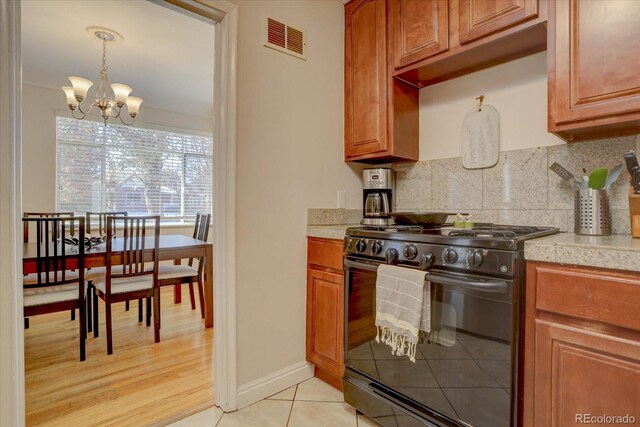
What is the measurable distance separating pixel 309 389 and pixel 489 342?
1.15 metres

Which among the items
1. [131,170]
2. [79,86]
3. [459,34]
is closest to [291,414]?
[459,34]

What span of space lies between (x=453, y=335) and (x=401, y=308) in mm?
221

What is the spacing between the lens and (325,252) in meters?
1.92

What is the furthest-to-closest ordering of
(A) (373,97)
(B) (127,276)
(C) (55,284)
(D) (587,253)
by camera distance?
(B) (127,276), (C) (55,284), (A) (373,97), (D) (587,253)

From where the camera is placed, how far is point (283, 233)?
1.95 metres

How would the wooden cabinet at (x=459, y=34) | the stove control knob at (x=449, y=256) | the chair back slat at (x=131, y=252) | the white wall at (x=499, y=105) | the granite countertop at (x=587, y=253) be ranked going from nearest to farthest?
the granite countertop at (x=587, y=253) → the stove control knob at (x=449, y=256) → the wooden cabinet at (x=459, y=34) → the white wall at (x=499, y=105) → the chair back slat at (x=131, y=252)

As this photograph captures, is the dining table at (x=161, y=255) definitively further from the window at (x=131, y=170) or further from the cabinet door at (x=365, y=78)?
the cabinet door at (x=365, y=78)

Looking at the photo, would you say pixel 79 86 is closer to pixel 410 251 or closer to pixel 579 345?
pixel 410 251

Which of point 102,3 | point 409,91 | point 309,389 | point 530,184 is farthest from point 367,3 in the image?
point 309,389

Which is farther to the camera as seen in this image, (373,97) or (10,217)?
(373,97)

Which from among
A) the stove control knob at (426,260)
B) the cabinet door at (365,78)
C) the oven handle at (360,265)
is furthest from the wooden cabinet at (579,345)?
the cabinet door at (365,78)

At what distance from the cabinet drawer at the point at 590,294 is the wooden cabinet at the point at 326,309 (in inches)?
38.0

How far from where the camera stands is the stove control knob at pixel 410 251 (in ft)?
4.55

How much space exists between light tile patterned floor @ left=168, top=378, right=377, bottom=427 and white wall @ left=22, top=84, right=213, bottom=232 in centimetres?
369
